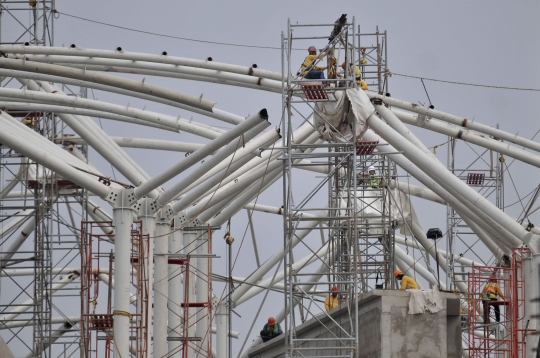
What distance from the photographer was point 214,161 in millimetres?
29656

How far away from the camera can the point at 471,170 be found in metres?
42.2

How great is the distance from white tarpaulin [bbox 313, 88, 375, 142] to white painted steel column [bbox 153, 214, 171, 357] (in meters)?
6.82

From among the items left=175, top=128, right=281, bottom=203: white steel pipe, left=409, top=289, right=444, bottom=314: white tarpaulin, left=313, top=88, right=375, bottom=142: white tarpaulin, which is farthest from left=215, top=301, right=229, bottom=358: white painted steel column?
left=409, top=289, right=444, bottom=314: white tarpaulin

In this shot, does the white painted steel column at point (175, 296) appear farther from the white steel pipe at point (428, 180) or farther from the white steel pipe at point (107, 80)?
the white steel pipe at point (428, 180)

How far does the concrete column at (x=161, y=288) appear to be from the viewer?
3322cm

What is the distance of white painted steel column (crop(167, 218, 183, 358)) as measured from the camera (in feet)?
117

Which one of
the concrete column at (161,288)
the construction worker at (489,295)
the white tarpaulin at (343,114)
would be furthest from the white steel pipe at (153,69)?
the construction worker at (489,295)

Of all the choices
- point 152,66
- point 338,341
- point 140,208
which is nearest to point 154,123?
point 152,66

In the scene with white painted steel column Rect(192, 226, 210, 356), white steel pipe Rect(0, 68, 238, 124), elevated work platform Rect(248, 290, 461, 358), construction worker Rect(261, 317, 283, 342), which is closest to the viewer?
elevated work platform Rect(248, 290, 461, 358)

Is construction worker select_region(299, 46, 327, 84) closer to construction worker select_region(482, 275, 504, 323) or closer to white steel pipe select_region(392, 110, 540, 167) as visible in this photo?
white steel pipe select_region(392, 110, 540, 167)

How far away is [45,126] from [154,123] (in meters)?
6.83

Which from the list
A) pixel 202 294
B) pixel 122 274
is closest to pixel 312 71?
pixel 122 274

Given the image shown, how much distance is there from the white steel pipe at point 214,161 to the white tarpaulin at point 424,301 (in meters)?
5.80

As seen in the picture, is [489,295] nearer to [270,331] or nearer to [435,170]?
[270,331]
